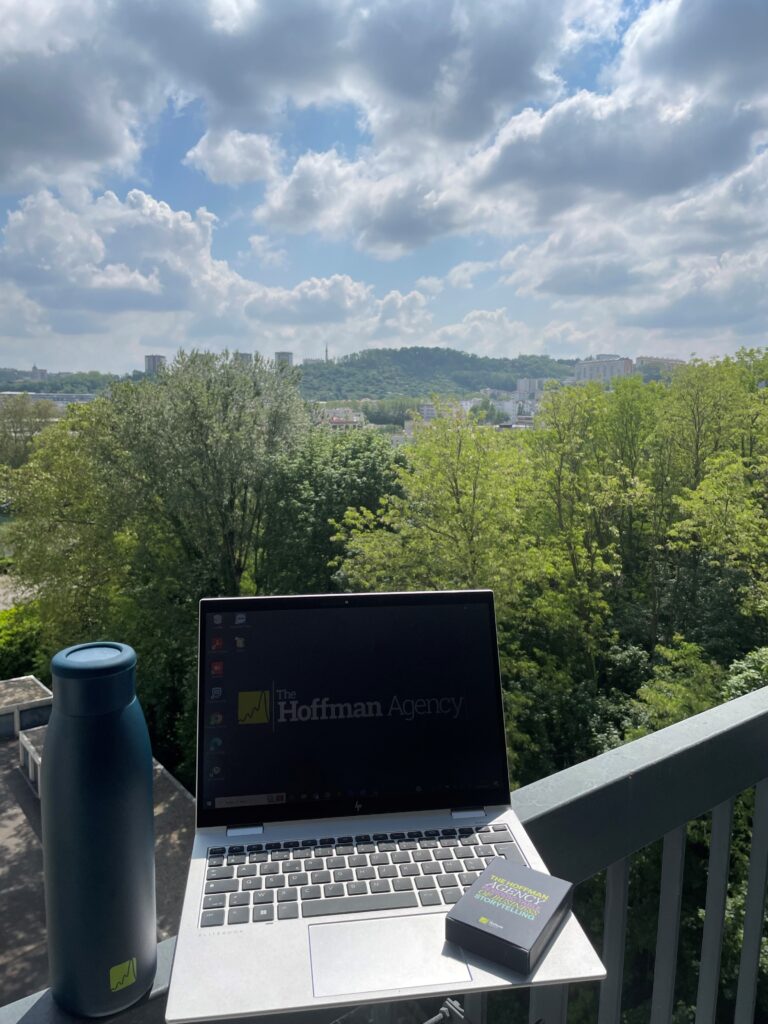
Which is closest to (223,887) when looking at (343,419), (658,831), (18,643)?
(658,831)

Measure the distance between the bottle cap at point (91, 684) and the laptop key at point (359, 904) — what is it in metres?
0.26

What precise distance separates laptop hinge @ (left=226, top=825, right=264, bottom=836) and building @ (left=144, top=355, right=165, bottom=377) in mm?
13635

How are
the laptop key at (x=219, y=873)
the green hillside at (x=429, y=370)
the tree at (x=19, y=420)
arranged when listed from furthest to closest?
the green hillside at (x=429, y=370) < the tree at (x=19, y=420) < the laptop key at (x=219, y=873)

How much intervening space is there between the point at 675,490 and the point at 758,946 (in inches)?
558

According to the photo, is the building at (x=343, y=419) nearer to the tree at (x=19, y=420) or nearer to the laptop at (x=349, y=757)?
the laptop at (x=349, y=757)

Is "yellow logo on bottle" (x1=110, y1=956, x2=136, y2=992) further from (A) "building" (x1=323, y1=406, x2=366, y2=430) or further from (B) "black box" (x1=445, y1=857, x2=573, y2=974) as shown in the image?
(A) "building" (x1=323, y1=406, x2=366, y2=430)

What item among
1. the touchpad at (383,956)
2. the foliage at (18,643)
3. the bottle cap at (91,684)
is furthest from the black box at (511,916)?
the foliage at (18,643)

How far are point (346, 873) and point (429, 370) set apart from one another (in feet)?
147

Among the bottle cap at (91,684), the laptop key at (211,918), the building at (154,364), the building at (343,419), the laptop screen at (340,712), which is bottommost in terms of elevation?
the laptop key at (211,918)

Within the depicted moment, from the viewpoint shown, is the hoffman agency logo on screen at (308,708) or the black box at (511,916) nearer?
the black box at (511,916)

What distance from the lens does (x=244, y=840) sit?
30.9 inches

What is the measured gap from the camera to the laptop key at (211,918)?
67 centimetres

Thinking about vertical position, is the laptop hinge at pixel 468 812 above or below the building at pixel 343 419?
below

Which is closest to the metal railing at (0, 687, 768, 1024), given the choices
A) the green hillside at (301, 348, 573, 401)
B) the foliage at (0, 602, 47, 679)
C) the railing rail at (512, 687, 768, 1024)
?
the railing rail at (512, 687, 768, 1024)
